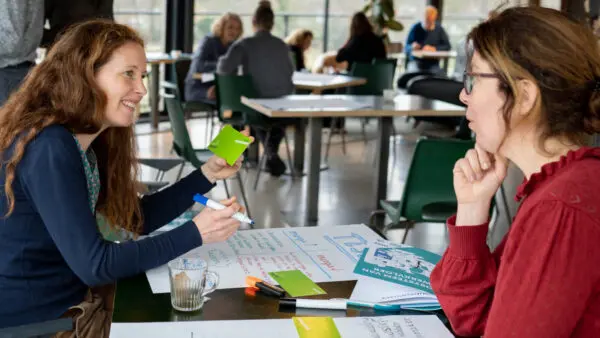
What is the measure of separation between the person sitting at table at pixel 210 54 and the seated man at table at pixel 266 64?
0.72 metres

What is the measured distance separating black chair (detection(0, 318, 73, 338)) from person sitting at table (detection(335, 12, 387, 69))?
702 cm

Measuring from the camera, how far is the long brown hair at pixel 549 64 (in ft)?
4.08

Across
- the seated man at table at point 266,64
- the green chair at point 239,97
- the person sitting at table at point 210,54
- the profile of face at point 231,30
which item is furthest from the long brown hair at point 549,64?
the profile of face at point 231,30

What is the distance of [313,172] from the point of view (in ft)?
16.2

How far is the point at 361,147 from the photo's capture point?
7746 millimetres

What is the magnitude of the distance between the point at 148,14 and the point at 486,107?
8.00m

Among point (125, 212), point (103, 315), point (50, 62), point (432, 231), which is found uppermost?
point (50, 62)

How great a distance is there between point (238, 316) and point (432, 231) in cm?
350

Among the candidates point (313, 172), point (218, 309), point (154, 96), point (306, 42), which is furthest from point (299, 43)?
point (218, 309)

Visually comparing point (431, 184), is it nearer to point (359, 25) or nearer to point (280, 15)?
point (359, 25)

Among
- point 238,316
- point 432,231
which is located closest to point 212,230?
point 238,316

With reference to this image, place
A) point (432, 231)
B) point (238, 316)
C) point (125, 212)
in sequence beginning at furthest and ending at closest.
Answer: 1. point (432, 231)
2. point (125, 212)
3. point (238, 316)

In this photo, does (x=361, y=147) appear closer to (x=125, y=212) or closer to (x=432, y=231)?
(x=432, y=231)

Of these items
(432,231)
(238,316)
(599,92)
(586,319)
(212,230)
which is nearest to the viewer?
(586,319)
